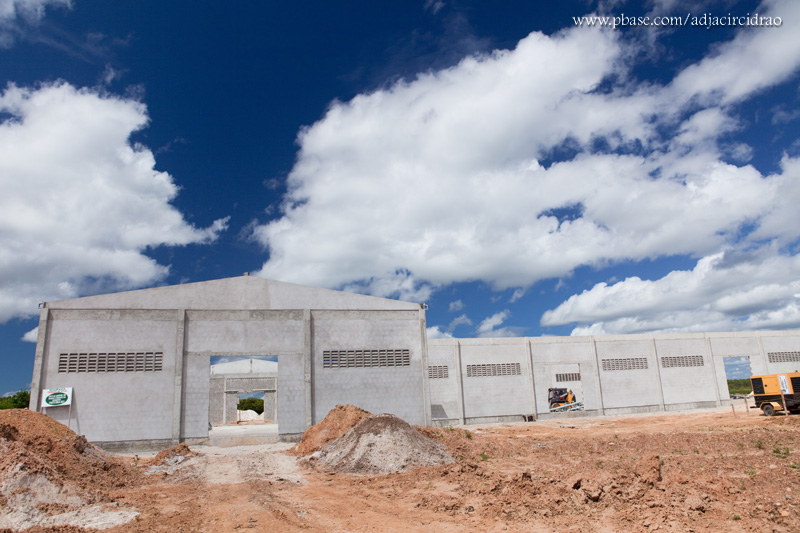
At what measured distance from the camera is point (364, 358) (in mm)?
25484

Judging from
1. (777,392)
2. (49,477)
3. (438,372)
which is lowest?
(49,477)

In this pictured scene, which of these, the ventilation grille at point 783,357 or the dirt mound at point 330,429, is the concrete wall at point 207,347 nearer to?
the dirt mound at point 330,429

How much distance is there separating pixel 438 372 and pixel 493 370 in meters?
3.82

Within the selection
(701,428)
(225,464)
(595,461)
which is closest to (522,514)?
(595,461)

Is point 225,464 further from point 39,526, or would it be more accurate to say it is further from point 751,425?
point 751,425

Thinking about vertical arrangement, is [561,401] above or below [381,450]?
above

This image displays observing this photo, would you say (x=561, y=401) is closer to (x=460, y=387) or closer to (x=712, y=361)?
(x=460, y=387)

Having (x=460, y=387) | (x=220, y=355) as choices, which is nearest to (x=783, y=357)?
(x=460, y=387)

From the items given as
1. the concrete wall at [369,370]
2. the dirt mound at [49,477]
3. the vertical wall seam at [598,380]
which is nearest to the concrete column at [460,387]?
the concrete wall at [369,370]

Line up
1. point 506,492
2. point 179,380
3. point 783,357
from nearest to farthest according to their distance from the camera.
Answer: point 506,492 → point 179,380 → point 783,357

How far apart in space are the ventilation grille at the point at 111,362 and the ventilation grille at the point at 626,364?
28931 millimetres

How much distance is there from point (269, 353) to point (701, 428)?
2093 cm

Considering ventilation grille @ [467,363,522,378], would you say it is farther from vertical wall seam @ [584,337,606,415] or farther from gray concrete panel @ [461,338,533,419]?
vertical wall seam @ [584,337,606,415]

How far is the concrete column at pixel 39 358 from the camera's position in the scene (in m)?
21.9
